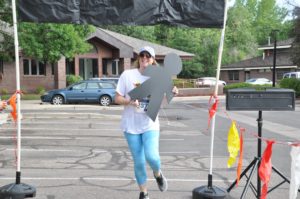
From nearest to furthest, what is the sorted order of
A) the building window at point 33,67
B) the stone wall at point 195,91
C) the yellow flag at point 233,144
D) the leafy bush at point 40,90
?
the yellow flag at point 233,144, the leafy bush at point 40,90, the building window at point 33,67, the stone wall at point 195,91

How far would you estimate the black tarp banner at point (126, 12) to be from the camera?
6.28 metres

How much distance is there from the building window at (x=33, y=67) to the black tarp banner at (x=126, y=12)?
34.1m

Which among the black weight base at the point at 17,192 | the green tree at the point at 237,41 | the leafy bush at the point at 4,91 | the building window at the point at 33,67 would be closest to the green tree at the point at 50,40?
the leafy bush at the point at 4,91

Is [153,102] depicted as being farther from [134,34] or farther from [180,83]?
[134,34]

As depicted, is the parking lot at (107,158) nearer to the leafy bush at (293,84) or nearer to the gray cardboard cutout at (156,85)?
the gray cardboard cutout at (156,85)

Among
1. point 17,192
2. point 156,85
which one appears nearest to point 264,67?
point 156,85

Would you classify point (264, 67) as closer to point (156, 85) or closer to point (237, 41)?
point (237, 41)

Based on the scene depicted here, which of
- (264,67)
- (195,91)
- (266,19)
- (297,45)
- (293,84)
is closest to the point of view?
(293,84)

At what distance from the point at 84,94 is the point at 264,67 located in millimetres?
35537

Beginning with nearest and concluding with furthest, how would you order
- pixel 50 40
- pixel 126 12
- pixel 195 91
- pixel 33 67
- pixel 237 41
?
pixel 126 12
pixel 50 40
pixel 33 67
pixel 195 91
pixel 237 41

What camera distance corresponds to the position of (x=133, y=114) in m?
5.52

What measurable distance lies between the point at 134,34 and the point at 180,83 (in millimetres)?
21164

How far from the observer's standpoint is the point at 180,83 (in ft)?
142

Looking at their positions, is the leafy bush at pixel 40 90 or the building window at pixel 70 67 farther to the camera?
the building window at pixel 70 67
